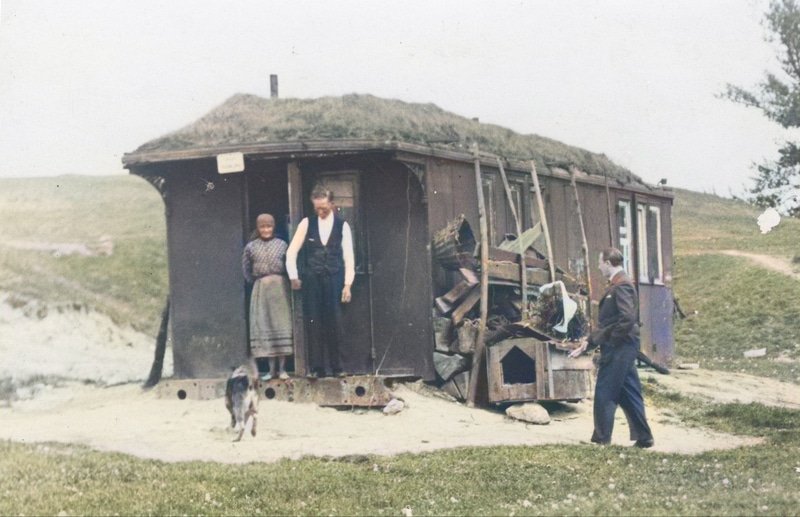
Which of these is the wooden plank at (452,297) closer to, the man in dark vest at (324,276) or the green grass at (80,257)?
the man in dark vest at (324,276)

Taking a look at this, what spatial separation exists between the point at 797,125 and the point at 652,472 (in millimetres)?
9620

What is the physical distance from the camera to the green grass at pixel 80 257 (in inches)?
848

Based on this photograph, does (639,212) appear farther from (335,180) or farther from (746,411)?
(335,180)

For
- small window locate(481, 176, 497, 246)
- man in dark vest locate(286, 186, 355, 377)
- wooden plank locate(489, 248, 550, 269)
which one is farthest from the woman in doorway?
small window locate(481, 176, 497, 246)

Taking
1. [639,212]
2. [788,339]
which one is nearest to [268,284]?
A: [639,212]

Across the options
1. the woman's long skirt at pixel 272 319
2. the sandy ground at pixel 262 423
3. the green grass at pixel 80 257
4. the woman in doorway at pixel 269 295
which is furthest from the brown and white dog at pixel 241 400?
the green grass at pixel 80 257

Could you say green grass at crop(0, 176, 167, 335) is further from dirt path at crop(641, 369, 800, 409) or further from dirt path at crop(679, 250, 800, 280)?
dirt path at crop(679, 250, 800, 280)

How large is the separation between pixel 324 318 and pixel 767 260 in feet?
45.6

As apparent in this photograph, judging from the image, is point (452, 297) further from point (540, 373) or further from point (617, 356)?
point (617, 356)

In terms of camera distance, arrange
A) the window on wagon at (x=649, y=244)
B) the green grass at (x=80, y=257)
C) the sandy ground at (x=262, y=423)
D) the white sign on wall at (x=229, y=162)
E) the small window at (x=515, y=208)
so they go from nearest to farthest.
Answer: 1. the sandy ground at (x=262, y=423)
2. the white sign on wall at (x=229, y=162)
3. the small window at (x=515, y=208)
4. the window on wagon at (x=649, y=244)
5. the green grass at (x=80, y=257)

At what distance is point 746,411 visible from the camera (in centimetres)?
1403

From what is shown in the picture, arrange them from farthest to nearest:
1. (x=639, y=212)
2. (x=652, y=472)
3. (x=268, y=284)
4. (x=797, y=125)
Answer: (x=639, y=212) → (x=797, y=125) → (x=268, y=284) → (x=652, y=472)

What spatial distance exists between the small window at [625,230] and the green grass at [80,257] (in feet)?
30.8

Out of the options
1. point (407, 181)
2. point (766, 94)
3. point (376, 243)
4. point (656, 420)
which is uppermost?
point (766, 94)
